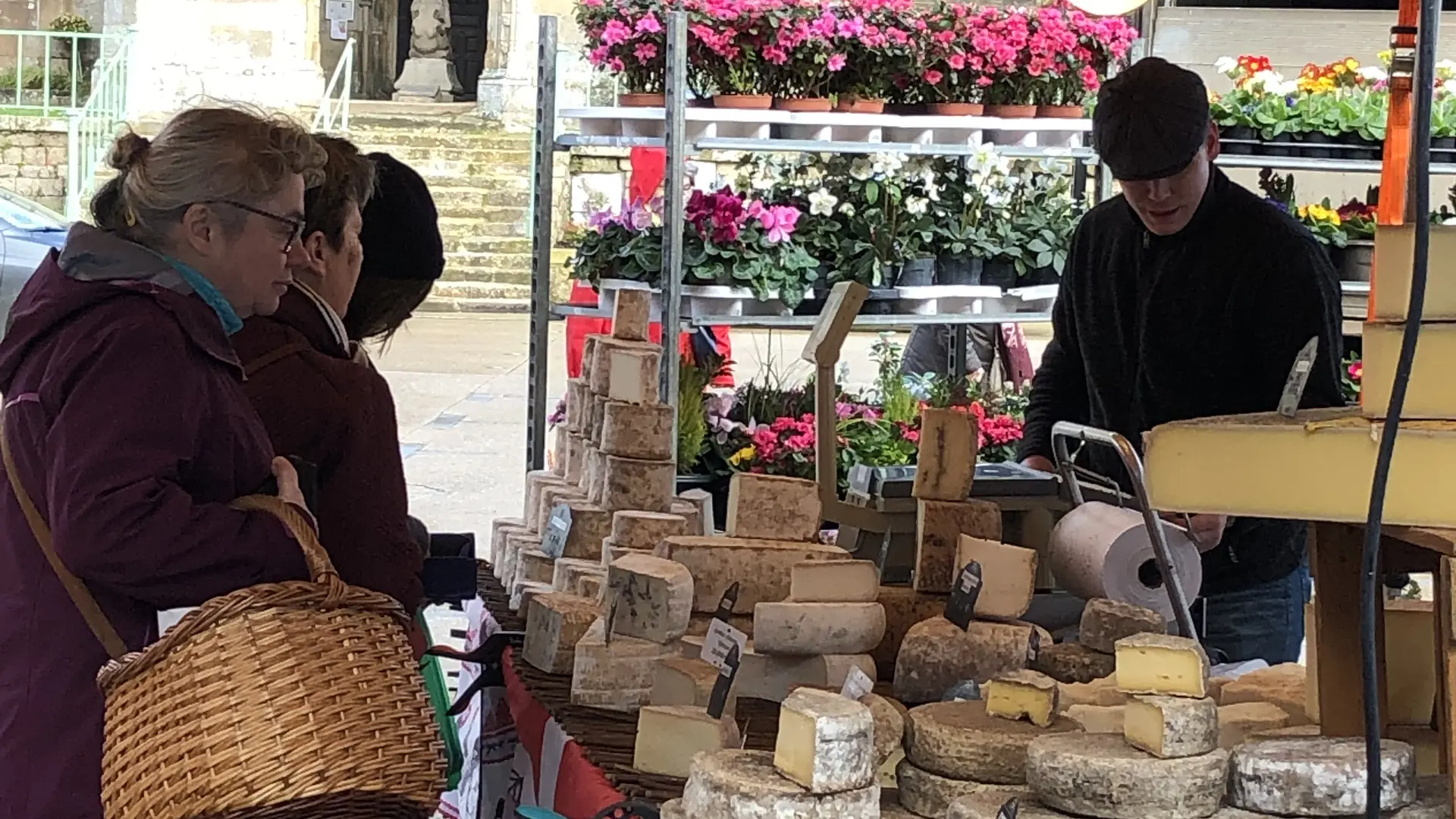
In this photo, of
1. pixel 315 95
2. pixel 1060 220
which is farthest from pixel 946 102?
pixel 315 95

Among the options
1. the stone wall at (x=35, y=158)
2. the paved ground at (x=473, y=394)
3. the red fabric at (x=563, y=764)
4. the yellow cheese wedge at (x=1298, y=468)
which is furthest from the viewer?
the stone wall at (x=35, y=158)

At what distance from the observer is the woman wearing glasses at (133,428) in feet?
6.09

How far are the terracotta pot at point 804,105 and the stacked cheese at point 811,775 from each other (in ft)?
11.9

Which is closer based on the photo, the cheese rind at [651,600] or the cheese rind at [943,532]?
the cheese rind at [651,600]

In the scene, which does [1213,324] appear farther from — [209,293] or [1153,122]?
[209,293]

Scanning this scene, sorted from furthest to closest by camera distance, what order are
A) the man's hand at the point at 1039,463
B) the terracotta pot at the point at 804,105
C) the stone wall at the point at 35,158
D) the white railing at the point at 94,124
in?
the stone wall at the point at 35,158, the white railing at the point at 94,124, the terracotta pot at the point at 804,105, the man's hand at the point at 1039,463

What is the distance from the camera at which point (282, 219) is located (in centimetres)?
210

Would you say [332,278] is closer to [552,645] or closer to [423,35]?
[552,645]

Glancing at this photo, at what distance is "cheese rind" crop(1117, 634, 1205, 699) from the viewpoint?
1458 mm

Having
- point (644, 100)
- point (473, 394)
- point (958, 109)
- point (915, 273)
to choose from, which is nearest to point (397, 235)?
point (644, 100)

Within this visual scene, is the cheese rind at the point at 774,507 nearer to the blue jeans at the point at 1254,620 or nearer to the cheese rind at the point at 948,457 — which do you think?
the cheese rind at the point at 948,457

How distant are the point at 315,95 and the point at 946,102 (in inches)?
541

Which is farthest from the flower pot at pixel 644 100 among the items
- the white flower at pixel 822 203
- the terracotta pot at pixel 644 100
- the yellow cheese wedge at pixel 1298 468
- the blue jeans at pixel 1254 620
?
the yellow cheese wedge at pixel 1298 468

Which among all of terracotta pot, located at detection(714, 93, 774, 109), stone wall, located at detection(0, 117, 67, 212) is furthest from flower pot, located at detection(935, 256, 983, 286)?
stone wall, located at detection(0, 117, 67, 212)
